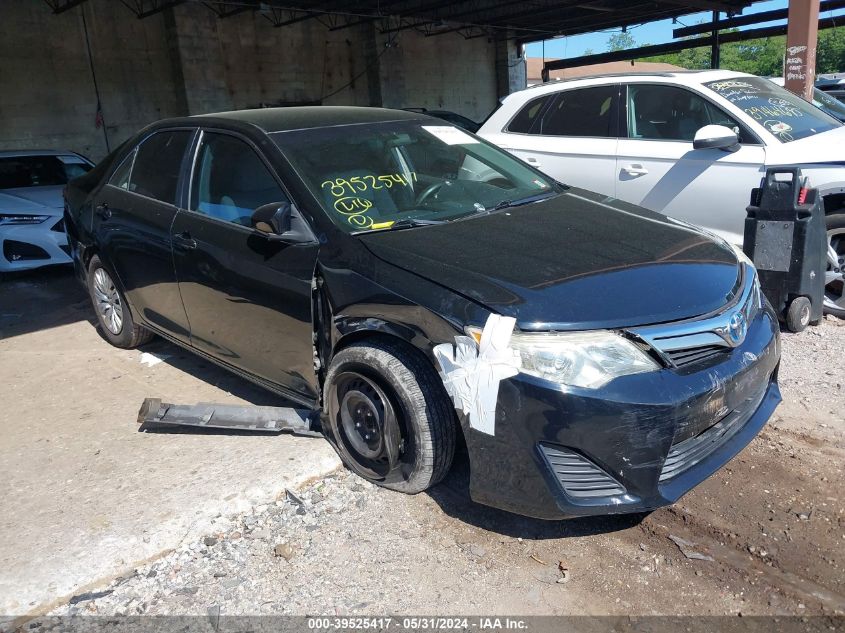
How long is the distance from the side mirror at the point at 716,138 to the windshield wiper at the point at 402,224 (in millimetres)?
2610

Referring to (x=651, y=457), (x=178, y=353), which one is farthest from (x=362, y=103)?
(x=651, y=457)

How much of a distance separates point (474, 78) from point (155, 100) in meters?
11.5

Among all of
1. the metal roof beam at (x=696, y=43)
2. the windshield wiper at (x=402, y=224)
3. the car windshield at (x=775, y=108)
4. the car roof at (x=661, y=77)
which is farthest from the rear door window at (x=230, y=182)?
the metal roof beam at (x=696, y=43)

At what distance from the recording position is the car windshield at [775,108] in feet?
17.7

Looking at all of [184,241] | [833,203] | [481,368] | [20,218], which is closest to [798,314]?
[833,203]

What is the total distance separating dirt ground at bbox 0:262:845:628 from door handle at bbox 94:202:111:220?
8.31ft

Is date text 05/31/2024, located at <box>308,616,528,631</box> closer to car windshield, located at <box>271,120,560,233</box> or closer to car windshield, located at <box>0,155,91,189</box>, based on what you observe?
car windshield, located at <box>271,120,560,233</box>

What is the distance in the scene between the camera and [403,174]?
3.87 meters

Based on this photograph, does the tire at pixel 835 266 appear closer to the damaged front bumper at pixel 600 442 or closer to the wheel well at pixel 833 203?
the wheel well at pixel 833 203

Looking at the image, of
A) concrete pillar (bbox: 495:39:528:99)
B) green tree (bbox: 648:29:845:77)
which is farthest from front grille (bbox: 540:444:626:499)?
green tree (bbox: 648:29:845:77)

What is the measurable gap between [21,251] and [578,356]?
6.91 meters

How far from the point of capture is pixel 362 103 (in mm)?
20938

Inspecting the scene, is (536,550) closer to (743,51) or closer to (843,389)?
(843,389)

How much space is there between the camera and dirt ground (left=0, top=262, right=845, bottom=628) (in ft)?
8.80
